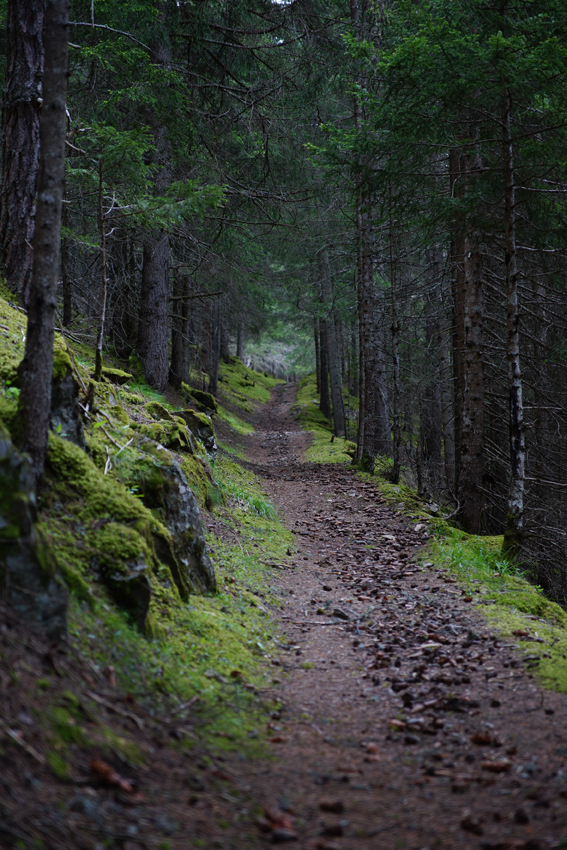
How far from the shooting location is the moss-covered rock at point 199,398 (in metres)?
16.1

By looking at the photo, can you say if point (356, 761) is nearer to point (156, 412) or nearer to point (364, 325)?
point (156, 412)

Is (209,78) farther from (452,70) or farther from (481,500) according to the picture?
(481,500)

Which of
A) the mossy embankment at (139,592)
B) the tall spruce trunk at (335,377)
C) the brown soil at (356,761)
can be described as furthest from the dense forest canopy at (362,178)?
the brown soil at (356,761)

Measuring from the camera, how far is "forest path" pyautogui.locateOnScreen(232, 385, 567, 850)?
2.45m

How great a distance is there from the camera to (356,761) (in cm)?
309

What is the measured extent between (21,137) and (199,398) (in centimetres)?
1088

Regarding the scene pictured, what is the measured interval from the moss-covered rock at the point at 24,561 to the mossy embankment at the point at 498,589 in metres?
3.41

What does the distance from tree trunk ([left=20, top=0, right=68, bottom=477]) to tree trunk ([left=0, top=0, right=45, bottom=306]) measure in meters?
3.42

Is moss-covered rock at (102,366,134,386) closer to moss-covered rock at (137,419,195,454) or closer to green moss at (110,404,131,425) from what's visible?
moss-covered rock at (137,419,195,454)

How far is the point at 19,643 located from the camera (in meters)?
2.55

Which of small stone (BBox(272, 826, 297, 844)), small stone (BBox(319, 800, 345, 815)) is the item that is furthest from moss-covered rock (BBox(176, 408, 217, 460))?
small stone (BBox(272, 826, 297, 844))

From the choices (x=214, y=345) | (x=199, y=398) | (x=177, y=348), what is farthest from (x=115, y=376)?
(x=214, y=345)

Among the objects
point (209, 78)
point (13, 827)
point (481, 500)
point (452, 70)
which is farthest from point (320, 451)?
point (13, 827)

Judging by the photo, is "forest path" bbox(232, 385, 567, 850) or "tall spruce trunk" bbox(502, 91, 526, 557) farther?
"tall spruce trunk" bbox(502, 91, 526, 557)
